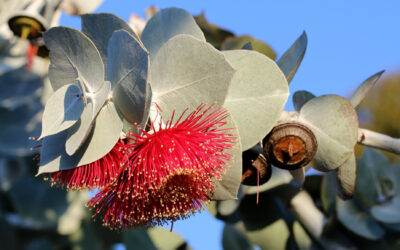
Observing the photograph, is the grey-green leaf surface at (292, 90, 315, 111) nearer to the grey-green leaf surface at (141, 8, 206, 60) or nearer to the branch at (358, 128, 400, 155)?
the branch at (358, 128, 400, 155)

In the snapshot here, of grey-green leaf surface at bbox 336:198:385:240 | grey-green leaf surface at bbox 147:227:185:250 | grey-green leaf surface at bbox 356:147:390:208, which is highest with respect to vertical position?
grey-green leaf surface at bbox 356:147:390:208

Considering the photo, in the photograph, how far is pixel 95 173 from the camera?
2.40ft

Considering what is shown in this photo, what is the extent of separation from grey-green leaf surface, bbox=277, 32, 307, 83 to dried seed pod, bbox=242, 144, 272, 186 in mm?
144

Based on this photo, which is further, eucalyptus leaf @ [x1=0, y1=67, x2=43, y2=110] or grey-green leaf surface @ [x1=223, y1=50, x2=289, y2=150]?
eucalyptus leaf @ [x1=0, y1=67, x2=43, y2=110]

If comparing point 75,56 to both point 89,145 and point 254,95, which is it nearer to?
point 89,145

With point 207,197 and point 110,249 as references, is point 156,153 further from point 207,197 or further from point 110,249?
point 110,249

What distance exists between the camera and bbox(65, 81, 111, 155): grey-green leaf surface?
2.17ft

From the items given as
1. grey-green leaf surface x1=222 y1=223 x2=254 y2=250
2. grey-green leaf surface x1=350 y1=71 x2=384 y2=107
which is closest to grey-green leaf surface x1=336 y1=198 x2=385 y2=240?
grey-green leaf surface x1=222 y1=223 x2=254 y2=250

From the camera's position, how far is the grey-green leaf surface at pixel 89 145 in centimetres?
69

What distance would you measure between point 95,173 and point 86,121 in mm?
92

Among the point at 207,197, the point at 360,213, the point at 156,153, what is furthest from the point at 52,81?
the point at 360,213

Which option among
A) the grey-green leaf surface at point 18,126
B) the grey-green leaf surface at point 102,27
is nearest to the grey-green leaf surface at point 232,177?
the grey-green leaf surface at point 102,27

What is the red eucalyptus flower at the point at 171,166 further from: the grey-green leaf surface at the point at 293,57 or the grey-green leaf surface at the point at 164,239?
the grey-green leaf surface at the point at 164,239

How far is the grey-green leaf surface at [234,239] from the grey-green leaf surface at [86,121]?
666 mm
